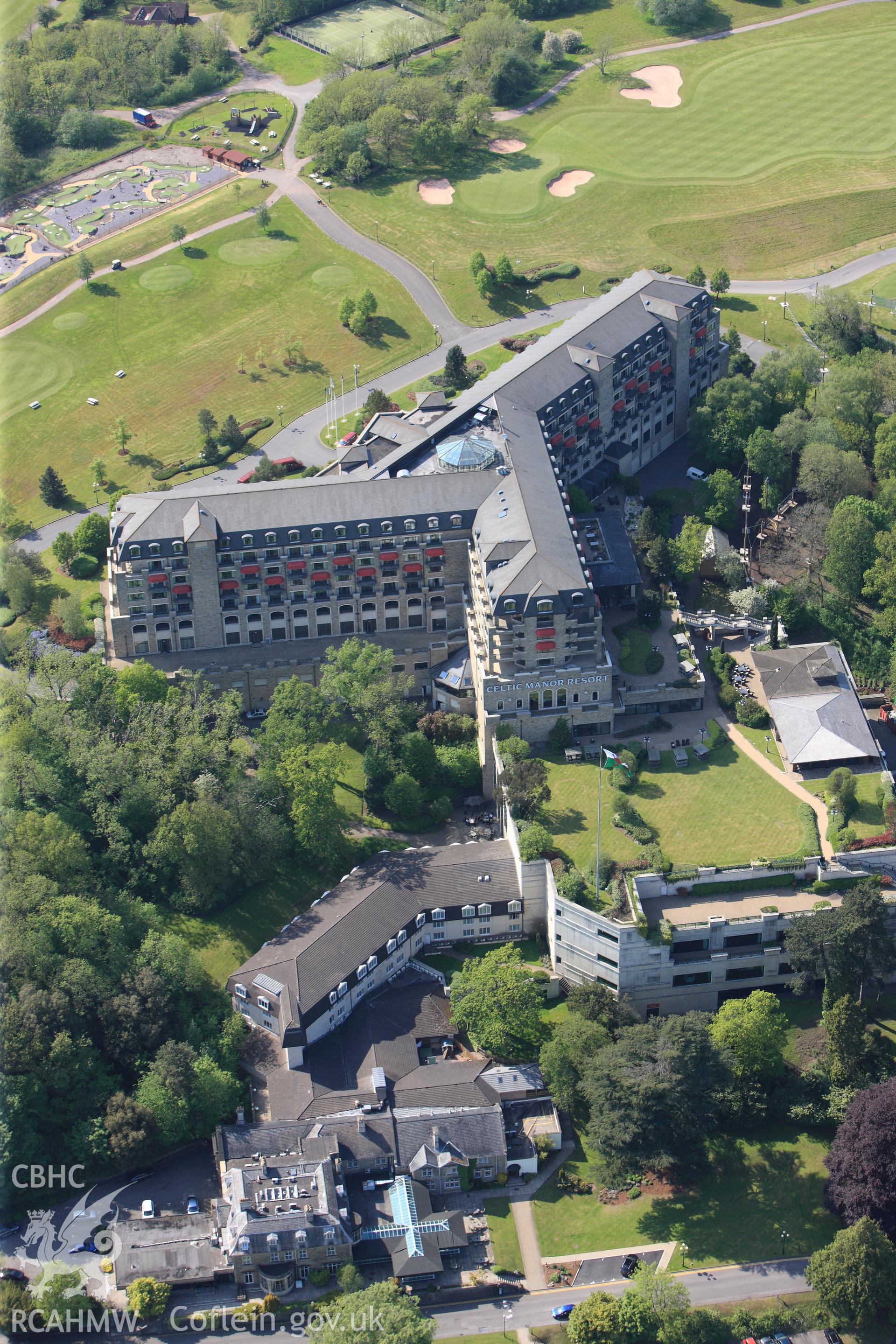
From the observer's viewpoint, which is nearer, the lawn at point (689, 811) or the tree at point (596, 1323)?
the tree at point (596, 1323)

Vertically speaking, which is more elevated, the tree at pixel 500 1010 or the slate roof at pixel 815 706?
the slate roof at pixel 815 706

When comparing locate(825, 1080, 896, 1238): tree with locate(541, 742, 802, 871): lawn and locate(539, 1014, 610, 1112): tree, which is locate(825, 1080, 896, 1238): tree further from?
locate(541, 742, 802, 871): lawn

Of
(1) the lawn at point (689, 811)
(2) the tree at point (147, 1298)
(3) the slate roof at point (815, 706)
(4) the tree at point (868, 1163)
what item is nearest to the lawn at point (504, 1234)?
(4) the tree at point (868, 1163)

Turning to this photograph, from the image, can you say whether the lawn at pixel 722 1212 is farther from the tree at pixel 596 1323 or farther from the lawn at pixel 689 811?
the lawn at pixel 689 811

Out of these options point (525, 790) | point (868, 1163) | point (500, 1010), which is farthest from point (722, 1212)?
point (525, 790)

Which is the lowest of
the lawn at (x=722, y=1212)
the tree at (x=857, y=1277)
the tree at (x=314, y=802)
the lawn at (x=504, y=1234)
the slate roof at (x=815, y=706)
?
the lawn at (x=504, y=1234)

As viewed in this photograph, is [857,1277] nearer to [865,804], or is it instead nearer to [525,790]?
[865,804]
